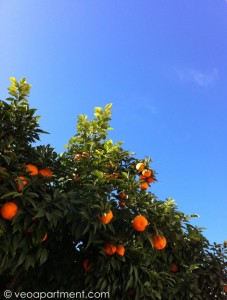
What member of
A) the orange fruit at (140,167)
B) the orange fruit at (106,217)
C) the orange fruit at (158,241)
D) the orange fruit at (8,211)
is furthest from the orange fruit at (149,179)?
the orange fruit at (8,211)

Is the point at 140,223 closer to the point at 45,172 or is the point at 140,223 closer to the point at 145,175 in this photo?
the point at 45,172

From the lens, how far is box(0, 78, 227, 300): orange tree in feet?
10.2

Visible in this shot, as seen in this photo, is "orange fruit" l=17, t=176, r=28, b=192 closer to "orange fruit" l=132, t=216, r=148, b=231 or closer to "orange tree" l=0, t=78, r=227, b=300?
"orange tree" l=0, t=78, r=227, b=300

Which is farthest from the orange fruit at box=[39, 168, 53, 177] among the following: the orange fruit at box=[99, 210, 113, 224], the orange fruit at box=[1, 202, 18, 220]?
the orange fruit at box=[99, 210, 113, 224]

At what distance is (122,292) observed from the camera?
11.8ft

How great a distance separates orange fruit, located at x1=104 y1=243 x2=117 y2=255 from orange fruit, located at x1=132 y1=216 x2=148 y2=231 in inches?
11.9

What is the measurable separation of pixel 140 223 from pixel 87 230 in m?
0.52

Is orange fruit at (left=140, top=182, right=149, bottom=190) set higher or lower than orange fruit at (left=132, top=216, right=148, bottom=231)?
higher

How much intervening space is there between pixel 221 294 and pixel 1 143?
11.0ft

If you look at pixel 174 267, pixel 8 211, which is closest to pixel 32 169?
pixel 8 211

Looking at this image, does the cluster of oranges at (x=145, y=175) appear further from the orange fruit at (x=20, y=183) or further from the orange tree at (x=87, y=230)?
the orange fruit at (x=20, y=183)

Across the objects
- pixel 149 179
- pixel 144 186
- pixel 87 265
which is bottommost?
pixel 87 265

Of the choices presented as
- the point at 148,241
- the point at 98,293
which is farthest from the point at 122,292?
the point at 148,241

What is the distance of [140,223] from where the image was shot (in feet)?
10.9
